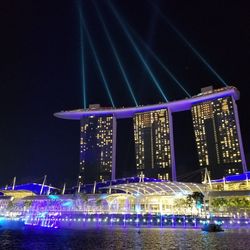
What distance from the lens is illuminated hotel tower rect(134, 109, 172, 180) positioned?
13962 centimetres

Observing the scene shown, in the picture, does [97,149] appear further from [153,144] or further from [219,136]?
[219,136]

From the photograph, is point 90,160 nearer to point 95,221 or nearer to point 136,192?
point 136,192

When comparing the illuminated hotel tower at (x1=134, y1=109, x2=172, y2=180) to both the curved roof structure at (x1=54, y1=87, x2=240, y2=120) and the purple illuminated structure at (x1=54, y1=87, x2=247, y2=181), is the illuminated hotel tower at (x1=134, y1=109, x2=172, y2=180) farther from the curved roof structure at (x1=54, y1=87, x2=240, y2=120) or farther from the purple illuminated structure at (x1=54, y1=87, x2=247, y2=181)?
the curved roof structure at (x1=54, y1=87, x2=240, y2=120)

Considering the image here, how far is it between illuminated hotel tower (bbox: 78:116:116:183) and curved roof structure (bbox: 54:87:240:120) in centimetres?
390

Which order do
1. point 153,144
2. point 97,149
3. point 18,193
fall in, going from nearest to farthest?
point 18,193, point 153,144, point 97,149

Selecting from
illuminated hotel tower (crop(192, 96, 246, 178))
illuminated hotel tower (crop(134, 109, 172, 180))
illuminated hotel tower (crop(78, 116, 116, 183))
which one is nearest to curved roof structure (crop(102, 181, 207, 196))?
illuminated hotel tower (crop(192, 96, 246, 178))

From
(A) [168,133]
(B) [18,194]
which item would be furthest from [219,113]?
(B) [18,194]

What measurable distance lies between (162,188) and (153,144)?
60.0 meters

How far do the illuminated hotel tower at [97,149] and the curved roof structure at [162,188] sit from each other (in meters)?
58.9

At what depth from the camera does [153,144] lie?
475ft

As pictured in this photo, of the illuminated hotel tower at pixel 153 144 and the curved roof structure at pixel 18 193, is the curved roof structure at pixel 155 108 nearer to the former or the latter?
the illuminated hotel tower at pixel 153 144

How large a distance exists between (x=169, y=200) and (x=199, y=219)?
124ft

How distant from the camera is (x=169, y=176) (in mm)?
136250

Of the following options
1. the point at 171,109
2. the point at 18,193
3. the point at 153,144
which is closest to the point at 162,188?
the point at 18,193
